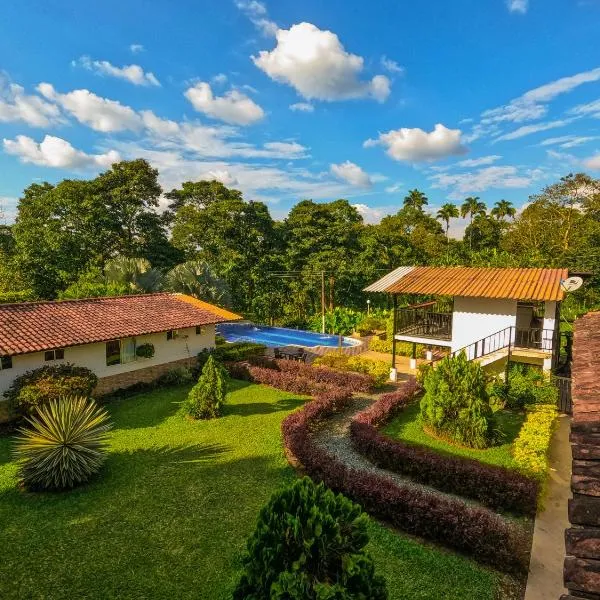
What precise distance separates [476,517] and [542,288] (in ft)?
41.2

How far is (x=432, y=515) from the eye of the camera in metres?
7.71

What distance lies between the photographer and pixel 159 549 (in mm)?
7457

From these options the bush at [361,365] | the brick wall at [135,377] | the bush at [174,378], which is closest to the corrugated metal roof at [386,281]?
the bush at [361,365]

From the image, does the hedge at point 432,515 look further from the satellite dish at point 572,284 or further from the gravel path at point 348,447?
the satellite dish at point 572,284

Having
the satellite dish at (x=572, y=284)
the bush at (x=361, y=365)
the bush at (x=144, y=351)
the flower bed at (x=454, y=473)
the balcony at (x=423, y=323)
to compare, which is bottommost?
the flower bed at (x=454, y=473)

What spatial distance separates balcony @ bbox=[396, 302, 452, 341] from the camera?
2092cm

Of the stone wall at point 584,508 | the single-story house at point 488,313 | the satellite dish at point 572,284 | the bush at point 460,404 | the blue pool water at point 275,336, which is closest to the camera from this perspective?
the stone wall at point 584,508

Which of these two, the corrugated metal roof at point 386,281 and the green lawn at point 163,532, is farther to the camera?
the corrugated metal roof at point 386,281

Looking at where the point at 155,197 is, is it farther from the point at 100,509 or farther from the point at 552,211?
the point at 552,211

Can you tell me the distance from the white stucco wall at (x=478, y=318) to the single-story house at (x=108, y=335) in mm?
11868

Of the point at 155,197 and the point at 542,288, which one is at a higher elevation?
the point at 155,197

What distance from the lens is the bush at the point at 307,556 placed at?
4031 millimetres

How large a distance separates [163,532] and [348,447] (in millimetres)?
5944

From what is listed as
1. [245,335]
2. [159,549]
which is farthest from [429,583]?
[245,335]
